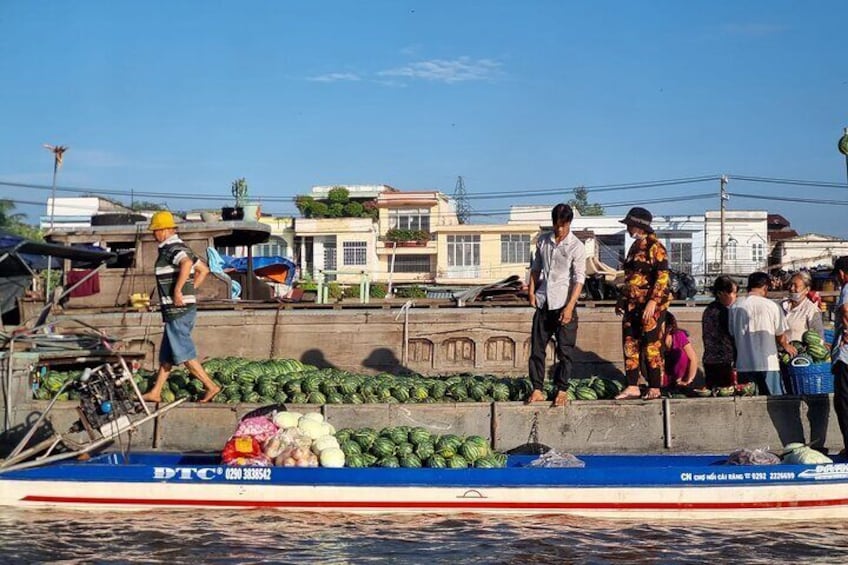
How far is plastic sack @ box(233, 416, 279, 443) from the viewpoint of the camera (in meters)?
9.45

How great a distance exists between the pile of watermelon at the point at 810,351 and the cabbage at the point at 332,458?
526cm

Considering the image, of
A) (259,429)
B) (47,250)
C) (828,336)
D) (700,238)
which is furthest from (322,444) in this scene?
(700,238)

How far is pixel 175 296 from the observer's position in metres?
10.9

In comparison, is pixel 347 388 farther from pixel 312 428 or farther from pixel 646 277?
pixel 646 277

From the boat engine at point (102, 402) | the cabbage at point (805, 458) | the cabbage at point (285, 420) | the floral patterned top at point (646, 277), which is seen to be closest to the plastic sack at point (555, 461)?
the cabbage at point (805, 458)

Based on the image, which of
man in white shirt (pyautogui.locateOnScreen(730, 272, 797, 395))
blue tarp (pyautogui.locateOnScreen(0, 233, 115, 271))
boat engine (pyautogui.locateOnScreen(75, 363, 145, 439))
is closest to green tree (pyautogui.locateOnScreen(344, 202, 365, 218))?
blue tarp (pyautogui.locateOnScreen(0, 233, 115, 271))

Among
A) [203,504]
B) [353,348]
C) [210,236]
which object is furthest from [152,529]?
[210,236]

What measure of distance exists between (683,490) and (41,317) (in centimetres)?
684

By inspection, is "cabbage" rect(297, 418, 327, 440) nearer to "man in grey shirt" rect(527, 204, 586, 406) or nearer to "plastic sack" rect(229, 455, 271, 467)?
"plastic sack" rect(229, 455, 271, 467)

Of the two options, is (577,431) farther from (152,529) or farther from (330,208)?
(330,208)

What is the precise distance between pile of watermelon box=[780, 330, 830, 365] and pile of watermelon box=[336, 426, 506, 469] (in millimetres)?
3815

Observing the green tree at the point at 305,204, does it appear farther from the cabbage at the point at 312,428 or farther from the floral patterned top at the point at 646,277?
the cabbage at the point at 312,428

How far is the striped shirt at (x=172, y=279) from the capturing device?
1092 centimetres

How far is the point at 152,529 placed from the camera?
29.2 feet
